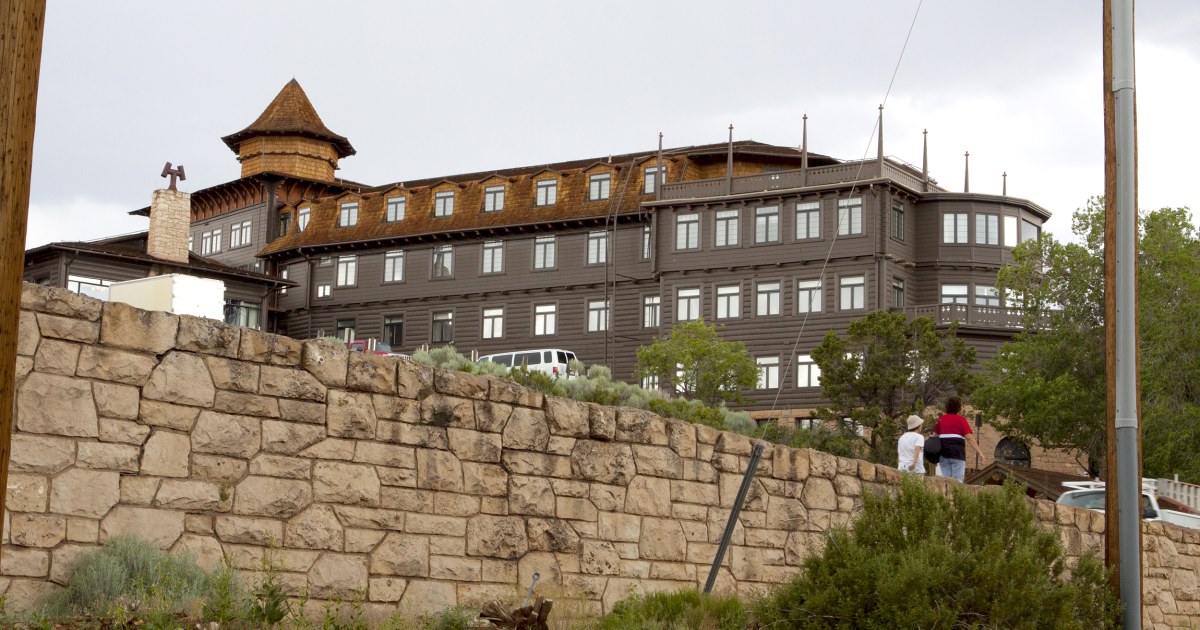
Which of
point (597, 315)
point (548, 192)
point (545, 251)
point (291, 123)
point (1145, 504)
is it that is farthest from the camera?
point (291, 123)

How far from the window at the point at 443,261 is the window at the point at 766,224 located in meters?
13.2

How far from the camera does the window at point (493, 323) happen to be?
5666cm

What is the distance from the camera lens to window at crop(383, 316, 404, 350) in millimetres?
58781

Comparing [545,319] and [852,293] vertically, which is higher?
[852,293]

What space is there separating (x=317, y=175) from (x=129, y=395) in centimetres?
5640

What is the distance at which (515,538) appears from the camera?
1307cm

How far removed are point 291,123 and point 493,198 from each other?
11.5 meters

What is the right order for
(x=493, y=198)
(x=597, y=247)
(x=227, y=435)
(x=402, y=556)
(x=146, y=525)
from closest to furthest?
(x=146, y=525), (x=227, y=435), (x=402, y=556), (x=597, y=247), (x=493, y=198)

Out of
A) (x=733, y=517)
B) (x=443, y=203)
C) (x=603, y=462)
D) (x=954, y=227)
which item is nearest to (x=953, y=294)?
(x=954, y=227)

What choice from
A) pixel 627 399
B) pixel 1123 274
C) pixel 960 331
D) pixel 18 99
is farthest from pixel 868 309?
pixel 18 99

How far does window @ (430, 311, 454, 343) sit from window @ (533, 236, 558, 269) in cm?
418

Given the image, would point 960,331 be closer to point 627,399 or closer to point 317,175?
point 627,399

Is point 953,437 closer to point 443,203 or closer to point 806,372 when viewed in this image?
point 806,372

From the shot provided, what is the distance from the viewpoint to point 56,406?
33.4 ft
